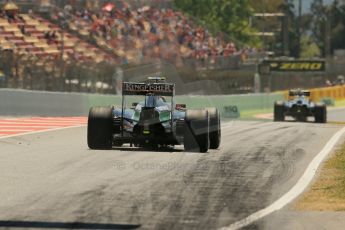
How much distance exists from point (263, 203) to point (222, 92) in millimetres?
30493

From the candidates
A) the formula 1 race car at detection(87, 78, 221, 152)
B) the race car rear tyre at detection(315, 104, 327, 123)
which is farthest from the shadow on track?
the race car rear tyre at detection(315, 104, 327, 123)

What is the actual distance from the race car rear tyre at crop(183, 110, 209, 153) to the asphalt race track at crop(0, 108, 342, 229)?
0.65 ft

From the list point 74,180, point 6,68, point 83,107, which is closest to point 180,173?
point 74,180

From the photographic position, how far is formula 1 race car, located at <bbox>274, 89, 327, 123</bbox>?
109ft

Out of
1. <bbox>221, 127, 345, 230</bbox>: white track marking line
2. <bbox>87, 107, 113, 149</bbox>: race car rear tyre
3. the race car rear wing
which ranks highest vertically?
the race car rear wing

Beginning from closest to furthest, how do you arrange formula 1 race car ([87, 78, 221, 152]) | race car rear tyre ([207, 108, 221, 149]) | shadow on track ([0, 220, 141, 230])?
shadow on track ([0, 220, 141, 230]) → formula 1 race car ([87, 78, 221, 152]) → race car rear tyre ([207, 108, 221, 149])

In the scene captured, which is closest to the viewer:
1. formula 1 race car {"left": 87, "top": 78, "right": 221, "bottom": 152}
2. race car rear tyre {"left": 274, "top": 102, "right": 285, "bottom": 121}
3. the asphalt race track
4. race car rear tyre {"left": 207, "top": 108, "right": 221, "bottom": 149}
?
the asphalt race track

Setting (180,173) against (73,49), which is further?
(73,49)

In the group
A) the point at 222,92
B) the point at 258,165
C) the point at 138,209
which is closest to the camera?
the point at 138,209

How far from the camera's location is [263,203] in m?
10.3

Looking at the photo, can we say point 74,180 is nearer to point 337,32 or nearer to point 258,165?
point 258,165

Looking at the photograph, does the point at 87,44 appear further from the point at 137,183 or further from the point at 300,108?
the point at 137,183

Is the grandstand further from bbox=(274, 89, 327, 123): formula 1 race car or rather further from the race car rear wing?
the race car rear wing

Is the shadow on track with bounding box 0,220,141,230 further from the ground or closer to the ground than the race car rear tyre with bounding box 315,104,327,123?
closer to the ground
